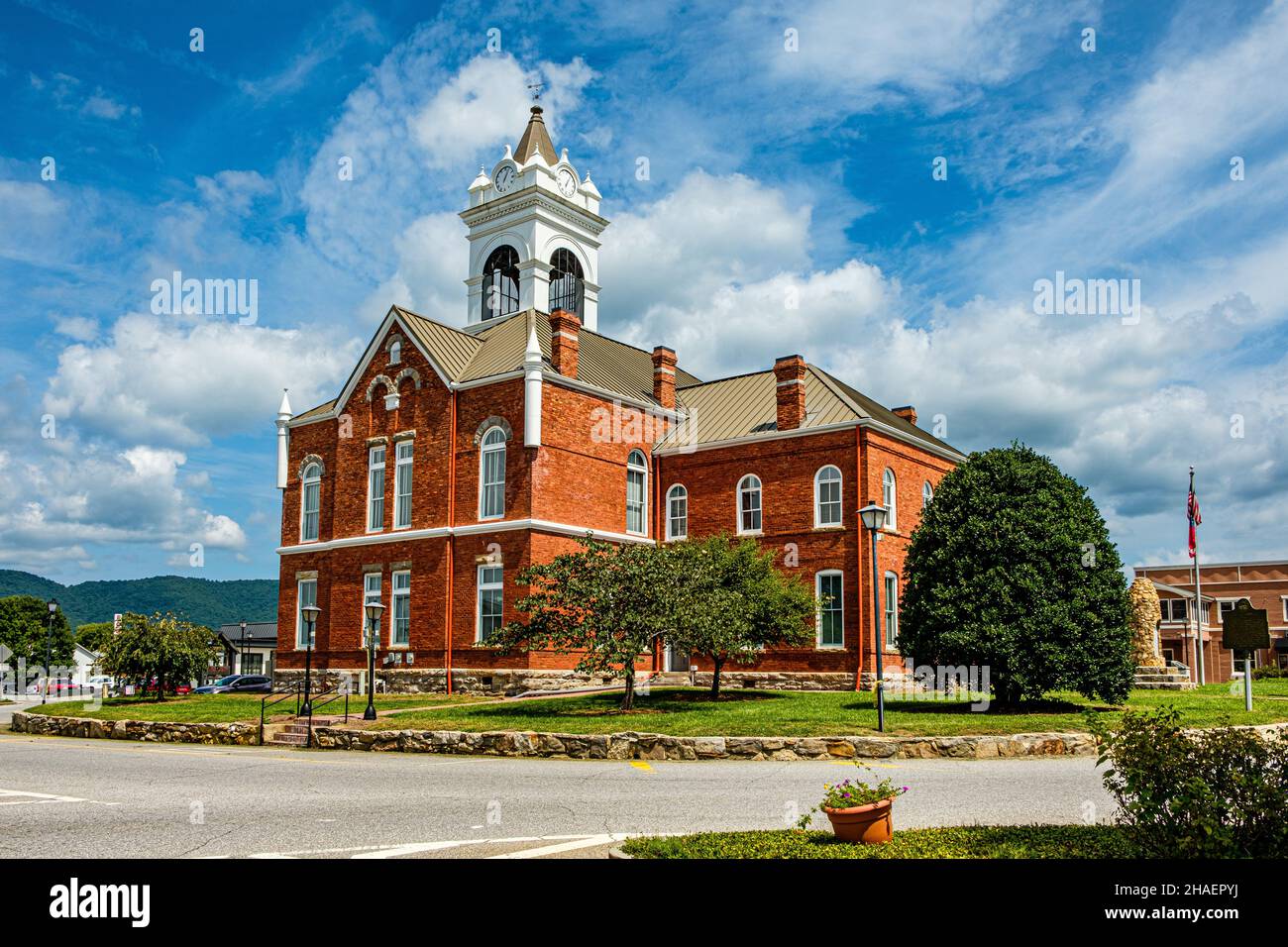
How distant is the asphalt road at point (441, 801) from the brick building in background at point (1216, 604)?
53142 mm

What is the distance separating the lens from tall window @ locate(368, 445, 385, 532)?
124 feet

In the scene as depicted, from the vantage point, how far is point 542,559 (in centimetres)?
3344

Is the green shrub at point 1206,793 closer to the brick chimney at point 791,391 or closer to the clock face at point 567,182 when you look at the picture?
the brick chimney at point 791,391

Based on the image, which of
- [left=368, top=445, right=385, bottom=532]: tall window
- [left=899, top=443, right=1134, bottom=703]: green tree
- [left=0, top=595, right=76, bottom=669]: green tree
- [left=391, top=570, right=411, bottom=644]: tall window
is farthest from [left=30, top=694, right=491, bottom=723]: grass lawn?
[left=0, top=595, right=76, bottom=669]: green tree

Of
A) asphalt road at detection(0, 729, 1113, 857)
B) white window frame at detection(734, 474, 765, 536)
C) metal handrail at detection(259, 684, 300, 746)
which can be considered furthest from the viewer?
white window frame at detection(734, 474, 765, 536)

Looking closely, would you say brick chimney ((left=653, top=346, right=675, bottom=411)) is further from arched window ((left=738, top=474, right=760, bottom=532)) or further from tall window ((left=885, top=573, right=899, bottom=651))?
tall window ((left=885, top=573, right=899, bottom=651))

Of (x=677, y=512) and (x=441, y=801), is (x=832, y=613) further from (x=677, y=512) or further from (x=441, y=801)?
(x=441, y=801)

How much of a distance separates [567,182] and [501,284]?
5.48 m

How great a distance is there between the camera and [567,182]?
1837 inches

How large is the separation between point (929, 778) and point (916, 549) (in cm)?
1017

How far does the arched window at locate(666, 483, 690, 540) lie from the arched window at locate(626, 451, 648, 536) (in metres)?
0.90

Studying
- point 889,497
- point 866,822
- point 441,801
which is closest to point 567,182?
point 889,497

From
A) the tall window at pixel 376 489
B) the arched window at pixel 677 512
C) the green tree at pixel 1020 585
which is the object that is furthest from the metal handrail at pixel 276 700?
the green tree at pixel 1020 585
